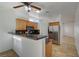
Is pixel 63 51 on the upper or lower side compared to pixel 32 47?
lower

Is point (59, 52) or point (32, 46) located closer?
point (32, 46)

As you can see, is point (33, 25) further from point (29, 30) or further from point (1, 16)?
point (1, 16)

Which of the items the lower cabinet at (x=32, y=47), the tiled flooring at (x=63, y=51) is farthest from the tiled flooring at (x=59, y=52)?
the lower cabinet at (x=32, y=47)

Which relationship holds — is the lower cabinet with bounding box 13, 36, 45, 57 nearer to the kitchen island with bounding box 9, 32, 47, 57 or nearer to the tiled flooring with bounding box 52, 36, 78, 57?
the kitchen island with bounding box 9, 32, 47, 57

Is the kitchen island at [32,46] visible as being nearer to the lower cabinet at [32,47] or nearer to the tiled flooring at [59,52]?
the lower cabinet at [32,47]

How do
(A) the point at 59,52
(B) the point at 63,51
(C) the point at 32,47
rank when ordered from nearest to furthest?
(C) the point at 32,47, (A) the point at 59,52, (B) the point at 63,51

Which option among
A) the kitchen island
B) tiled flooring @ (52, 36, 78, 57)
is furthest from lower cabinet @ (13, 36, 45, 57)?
tiled flooring @ (52, 36, 78, 57)

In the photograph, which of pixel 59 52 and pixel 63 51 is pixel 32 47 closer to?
pixel 59 52

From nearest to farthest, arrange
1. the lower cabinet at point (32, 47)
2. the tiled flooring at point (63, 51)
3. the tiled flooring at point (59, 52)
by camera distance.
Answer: the lower cabinet at point (32, 47) → the tiled flooring at point (59, 52) → the tiled flooring at point (63, 51)

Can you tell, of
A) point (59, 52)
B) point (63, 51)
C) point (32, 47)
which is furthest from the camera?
point (63, 51)

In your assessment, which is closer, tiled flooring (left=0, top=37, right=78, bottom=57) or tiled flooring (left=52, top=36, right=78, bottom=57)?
tiled flooring (left=0, top=37, right=78, bottom=57)

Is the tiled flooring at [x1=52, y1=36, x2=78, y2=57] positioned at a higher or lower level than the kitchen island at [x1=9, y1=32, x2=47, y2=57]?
lower

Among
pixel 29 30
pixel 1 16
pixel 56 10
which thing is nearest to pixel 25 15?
pixel 29 30

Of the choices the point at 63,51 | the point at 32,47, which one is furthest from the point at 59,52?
the point at 32,47
